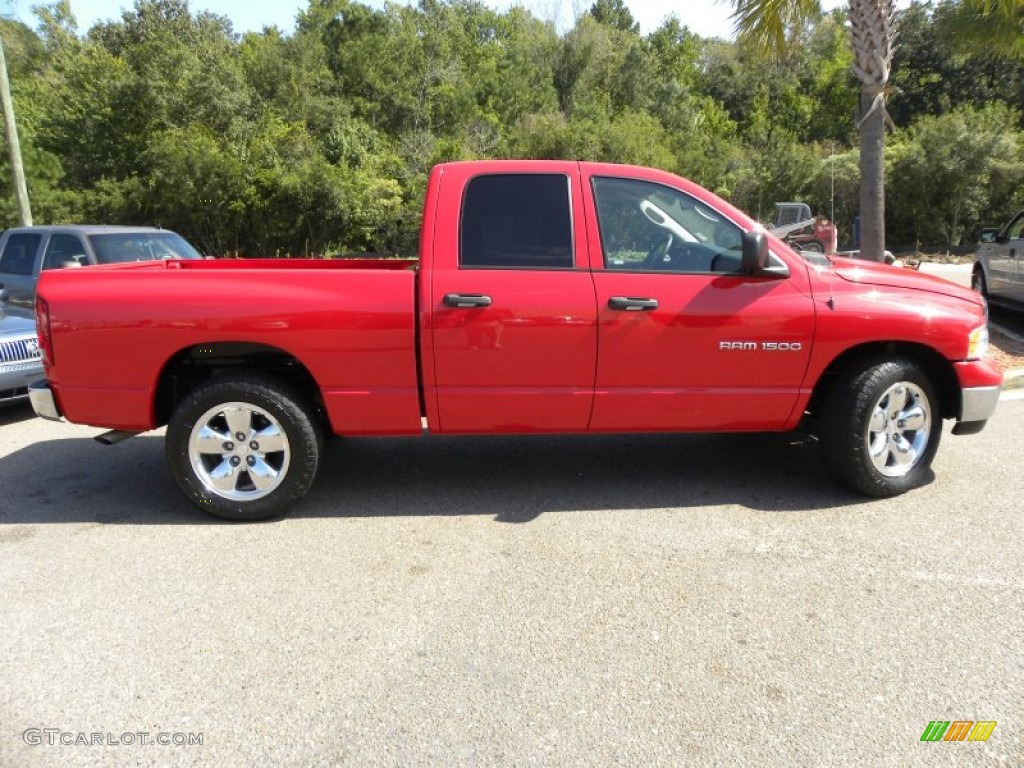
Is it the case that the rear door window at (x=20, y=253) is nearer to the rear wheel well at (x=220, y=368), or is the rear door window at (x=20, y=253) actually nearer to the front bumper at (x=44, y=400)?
the front bumper at (x=44, y=400)

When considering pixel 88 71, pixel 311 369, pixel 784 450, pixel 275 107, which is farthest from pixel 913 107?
pixel 311 369

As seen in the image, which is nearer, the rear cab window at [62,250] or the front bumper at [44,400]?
the front bumper at [44,400]

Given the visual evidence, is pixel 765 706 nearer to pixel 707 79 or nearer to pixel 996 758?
pixel 996 758

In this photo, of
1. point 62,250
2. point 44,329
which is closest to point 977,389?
point 44,329

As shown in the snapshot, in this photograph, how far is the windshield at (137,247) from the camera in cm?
861

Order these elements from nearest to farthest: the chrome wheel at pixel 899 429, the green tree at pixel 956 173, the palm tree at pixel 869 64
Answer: the chrome wheel at pixel 899 429 → the palm tree at pixel 869 64 → the green tree at pixel 956 173

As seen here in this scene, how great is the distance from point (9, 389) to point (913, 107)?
43262 millimetres

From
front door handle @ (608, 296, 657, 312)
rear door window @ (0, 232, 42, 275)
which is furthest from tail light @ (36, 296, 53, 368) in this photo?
rear door window @ (0, 232, 42, 275)

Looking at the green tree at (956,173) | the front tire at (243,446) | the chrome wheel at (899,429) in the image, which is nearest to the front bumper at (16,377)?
the front tire at (243,446)

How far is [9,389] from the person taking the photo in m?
6.54

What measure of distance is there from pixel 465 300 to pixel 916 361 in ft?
9.13

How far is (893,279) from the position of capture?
4504 millimetres

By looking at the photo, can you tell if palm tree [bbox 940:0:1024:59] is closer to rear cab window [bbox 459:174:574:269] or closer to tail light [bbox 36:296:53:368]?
rear cab window [bbox 459:174:574:269]

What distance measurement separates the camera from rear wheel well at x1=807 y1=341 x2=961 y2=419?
452 cm
